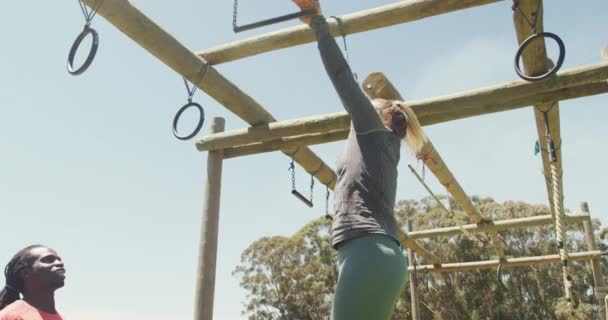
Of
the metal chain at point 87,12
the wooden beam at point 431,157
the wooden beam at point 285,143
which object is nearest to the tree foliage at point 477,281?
the wooden beam at point 431,157

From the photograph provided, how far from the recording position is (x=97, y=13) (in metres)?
3.11

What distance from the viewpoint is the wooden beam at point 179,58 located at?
10.7 feet

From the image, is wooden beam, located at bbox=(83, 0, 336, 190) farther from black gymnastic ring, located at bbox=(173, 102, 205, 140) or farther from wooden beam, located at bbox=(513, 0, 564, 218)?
wooden beam, located at bbox=(513, 0, 564, 218)

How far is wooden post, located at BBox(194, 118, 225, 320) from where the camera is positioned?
15.2 feet

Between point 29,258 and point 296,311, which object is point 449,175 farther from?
point 296,311

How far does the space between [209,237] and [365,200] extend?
3.28m

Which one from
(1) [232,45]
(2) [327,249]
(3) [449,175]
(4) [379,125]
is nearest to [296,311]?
(2) [327,249]

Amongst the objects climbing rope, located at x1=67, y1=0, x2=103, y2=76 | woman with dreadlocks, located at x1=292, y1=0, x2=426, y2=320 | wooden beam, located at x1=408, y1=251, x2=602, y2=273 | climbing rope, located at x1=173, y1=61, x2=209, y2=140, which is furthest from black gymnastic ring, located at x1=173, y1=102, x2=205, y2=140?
wooden beam, located at x1=408, y1=251, x2=602, y2=273

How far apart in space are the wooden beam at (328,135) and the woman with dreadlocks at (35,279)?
2531 mm

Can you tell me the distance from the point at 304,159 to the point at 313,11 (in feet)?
11.7

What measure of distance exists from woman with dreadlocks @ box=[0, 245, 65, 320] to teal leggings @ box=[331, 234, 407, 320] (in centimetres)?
181

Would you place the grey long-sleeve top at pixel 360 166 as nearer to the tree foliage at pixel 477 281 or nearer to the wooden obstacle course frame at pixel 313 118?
the wooden obstacle course frame at pixel 313 118

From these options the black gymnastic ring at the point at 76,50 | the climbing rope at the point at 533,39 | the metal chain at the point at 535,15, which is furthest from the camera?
the metal chain at the point at 535,15

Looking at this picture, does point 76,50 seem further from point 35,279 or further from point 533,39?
point 533,39
